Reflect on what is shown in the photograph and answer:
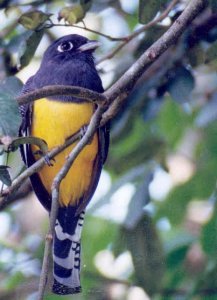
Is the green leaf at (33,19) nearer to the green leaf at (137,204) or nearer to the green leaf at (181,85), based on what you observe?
the green leaf at (181,85)

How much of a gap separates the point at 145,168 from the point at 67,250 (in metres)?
0.60

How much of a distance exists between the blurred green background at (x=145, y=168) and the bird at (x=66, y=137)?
0.12 m

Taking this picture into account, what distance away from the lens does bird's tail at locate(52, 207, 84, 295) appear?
14.2 ft

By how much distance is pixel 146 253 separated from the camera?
4.46 meters

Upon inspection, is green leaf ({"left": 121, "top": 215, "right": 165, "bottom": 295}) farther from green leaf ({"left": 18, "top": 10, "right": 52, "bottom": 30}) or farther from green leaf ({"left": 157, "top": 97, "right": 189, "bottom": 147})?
green leaf ({"left": 18, "top": 10, "right": 52, "bottom": 30})

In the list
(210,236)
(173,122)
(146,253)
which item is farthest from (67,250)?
(173,122)

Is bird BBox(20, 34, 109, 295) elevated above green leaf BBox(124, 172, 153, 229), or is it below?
above

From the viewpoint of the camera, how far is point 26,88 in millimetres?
4574

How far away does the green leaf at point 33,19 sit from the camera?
12.6 ft

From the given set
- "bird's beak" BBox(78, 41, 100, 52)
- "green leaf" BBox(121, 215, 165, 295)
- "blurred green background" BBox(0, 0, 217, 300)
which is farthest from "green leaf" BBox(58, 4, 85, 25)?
"green leaf" BBox(121, 215, 165, 295)

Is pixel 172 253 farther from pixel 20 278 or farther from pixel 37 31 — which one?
pixel 37 31

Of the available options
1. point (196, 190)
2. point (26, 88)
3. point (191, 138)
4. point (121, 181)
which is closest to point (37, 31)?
point (26, 88)

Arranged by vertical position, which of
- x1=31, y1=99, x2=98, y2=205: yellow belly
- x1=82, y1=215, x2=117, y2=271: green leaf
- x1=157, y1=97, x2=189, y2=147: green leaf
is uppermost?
x1=157, y1=97, x2=189, y2=147: green leaf

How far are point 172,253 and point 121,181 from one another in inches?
18.8
